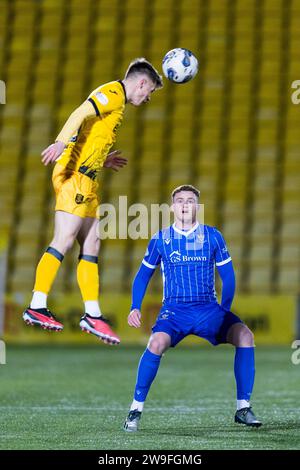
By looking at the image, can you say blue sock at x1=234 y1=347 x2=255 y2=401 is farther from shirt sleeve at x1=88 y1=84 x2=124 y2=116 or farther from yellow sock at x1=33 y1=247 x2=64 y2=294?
shirt sleeve at x1=88 y1=84 x2=124 y2=116

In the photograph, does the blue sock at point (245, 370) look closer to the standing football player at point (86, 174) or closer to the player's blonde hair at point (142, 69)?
the standing football player at point (86, 174)

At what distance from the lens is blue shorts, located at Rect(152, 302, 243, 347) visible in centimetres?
634

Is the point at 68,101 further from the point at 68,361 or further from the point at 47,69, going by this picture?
the point at 68,361

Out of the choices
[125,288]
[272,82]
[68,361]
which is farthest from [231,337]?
[272,82]

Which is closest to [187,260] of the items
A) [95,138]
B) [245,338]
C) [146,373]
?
[245,338]

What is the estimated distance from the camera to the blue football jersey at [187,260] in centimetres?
643

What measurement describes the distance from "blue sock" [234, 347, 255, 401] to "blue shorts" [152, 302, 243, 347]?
153 millimetres

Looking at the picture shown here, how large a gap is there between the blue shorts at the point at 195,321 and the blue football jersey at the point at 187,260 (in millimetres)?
56

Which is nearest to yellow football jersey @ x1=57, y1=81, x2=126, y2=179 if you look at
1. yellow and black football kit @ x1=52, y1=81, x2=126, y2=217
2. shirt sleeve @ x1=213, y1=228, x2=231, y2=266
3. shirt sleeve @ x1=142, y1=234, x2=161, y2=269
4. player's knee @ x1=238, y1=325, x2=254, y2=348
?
yellow and black football kit @ x1=52, y1=81, x2=126, y2=217

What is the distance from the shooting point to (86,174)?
600 cm

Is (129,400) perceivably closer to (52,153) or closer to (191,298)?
(191,298)

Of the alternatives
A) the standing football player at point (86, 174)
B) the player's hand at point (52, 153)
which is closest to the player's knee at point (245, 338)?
the standing football player at point (86, 174)

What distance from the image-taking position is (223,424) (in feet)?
21.6

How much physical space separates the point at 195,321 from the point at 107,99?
1452mm
